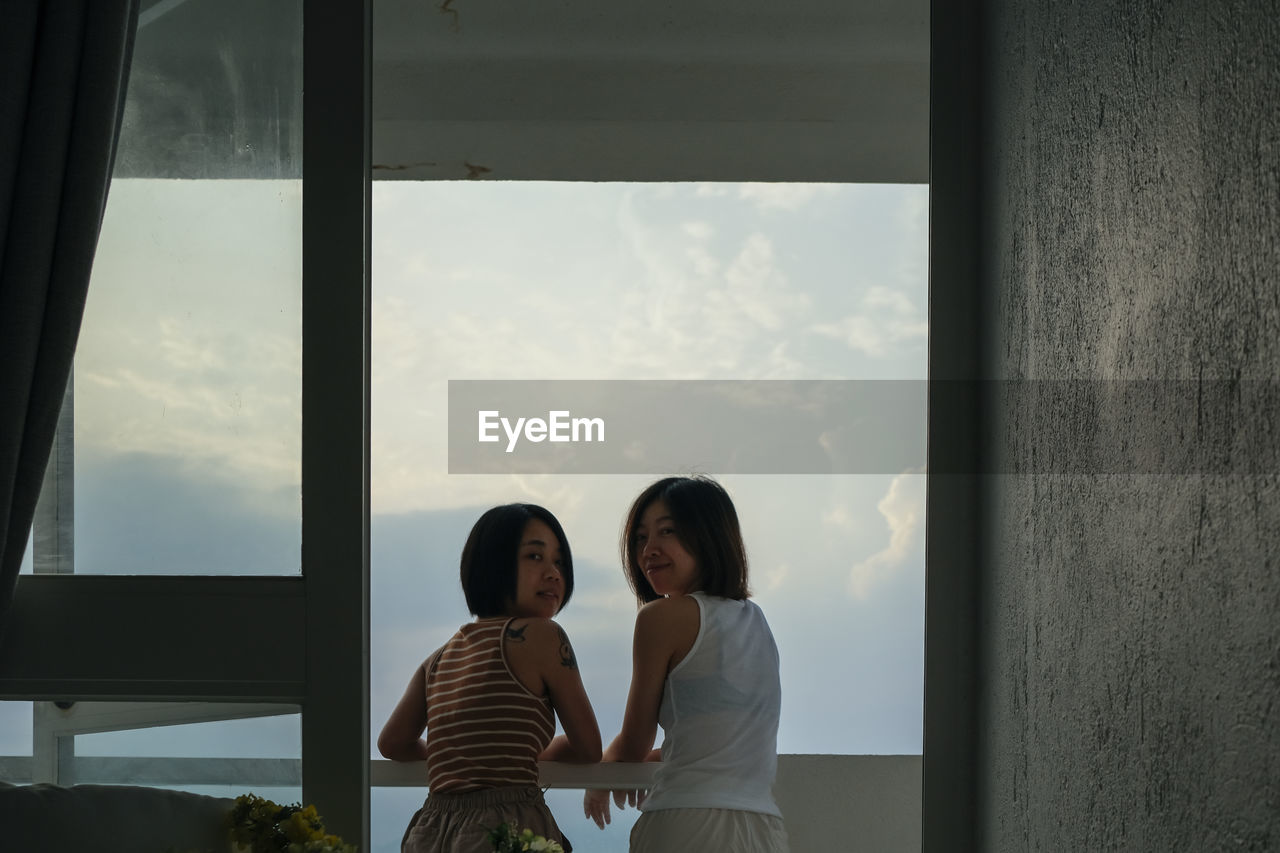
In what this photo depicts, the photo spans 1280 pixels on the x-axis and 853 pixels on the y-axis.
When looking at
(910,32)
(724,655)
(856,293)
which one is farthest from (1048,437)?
(910,32)

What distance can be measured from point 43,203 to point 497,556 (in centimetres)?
93

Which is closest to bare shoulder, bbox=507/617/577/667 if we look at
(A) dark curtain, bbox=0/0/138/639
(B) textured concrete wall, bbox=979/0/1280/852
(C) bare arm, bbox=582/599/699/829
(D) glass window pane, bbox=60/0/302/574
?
(C) bare arm, bbox=582/599/699/829

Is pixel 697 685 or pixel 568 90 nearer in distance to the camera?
pixel 697 685

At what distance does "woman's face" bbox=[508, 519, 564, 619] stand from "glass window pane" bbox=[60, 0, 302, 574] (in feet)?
1.32

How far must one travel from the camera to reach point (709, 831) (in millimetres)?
1639

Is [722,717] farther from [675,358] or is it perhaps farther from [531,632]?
[675,358]

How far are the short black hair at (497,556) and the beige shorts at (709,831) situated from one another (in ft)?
1.41

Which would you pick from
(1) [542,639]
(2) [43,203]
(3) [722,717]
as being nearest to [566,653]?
(1) [542,639]

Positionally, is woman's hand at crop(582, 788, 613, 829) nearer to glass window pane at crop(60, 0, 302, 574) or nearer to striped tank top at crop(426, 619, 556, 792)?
striped tank top at crop(426, 619, 556, 792)

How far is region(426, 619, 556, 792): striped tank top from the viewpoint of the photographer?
1.64 m

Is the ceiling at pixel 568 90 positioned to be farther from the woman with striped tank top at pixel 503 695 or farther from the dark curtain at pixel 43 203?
the woman with striped tank top at pixel 503 695

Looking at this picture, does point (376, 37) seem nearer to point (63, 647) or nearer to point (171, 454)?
point (171, 454)

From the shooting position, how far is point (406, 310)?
5.58 feet

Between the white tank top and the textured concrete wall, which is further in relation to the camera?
the white tank top
